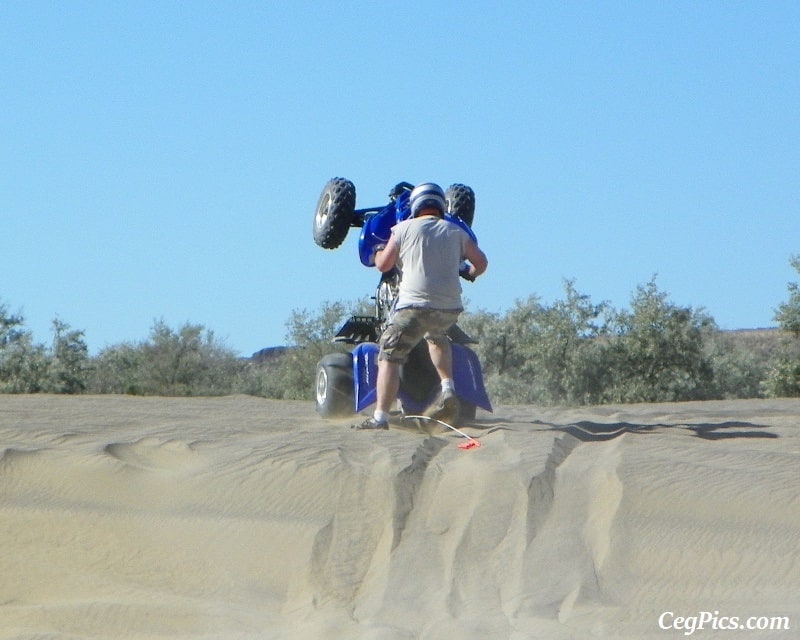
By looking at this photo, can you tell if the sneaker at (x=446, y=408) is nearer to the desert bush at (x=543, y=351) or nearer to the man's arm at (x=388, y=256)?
the man's arm at (x=388, y=256)

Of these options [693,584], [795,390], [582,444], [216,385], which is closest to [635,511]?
[693,584]

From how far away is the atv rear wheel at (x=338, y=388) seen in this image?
31.9ft

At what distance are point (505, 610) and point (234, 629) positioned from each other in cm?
110

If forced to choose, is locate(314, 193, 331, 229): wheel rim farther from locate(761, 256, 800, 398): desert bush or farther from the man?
locate(761, 256, 800, 398): desert bush

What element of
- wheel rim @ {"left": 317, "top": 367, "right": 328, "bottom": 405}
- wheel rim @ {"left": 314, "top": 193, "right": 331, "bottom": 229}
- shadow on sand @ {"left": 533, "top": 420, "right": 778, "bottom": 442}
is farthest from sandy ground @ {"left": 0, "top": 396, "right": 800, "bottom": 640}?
wheel rim @ {"left": 314, "top": 193, "right": 331, "bottom": 229}

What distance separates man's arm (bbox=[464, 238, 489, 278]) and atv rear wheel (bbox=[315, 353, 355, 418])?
4.95 ft

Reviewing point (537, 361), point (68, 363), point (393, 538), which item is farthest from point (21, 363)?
point (393, 538)

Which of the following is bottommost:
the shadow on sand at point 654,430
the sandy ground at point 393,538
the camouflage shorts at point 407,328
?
the sandy ground at point 393,538

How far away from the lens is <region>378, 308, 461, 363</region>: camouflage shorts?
828 cm

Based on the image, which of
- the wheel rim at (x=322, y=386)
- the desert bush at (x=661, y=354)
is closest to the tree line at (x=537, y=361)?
the desert bush at (x=661, y=354)

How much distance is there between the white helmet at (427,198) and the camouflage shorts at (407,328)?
70 cm

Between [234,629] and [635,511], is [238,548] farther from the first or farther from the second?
[635,511]

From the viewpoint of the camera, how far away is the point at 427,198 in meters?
8.41

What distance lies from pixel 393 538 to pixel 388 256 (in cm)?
304
